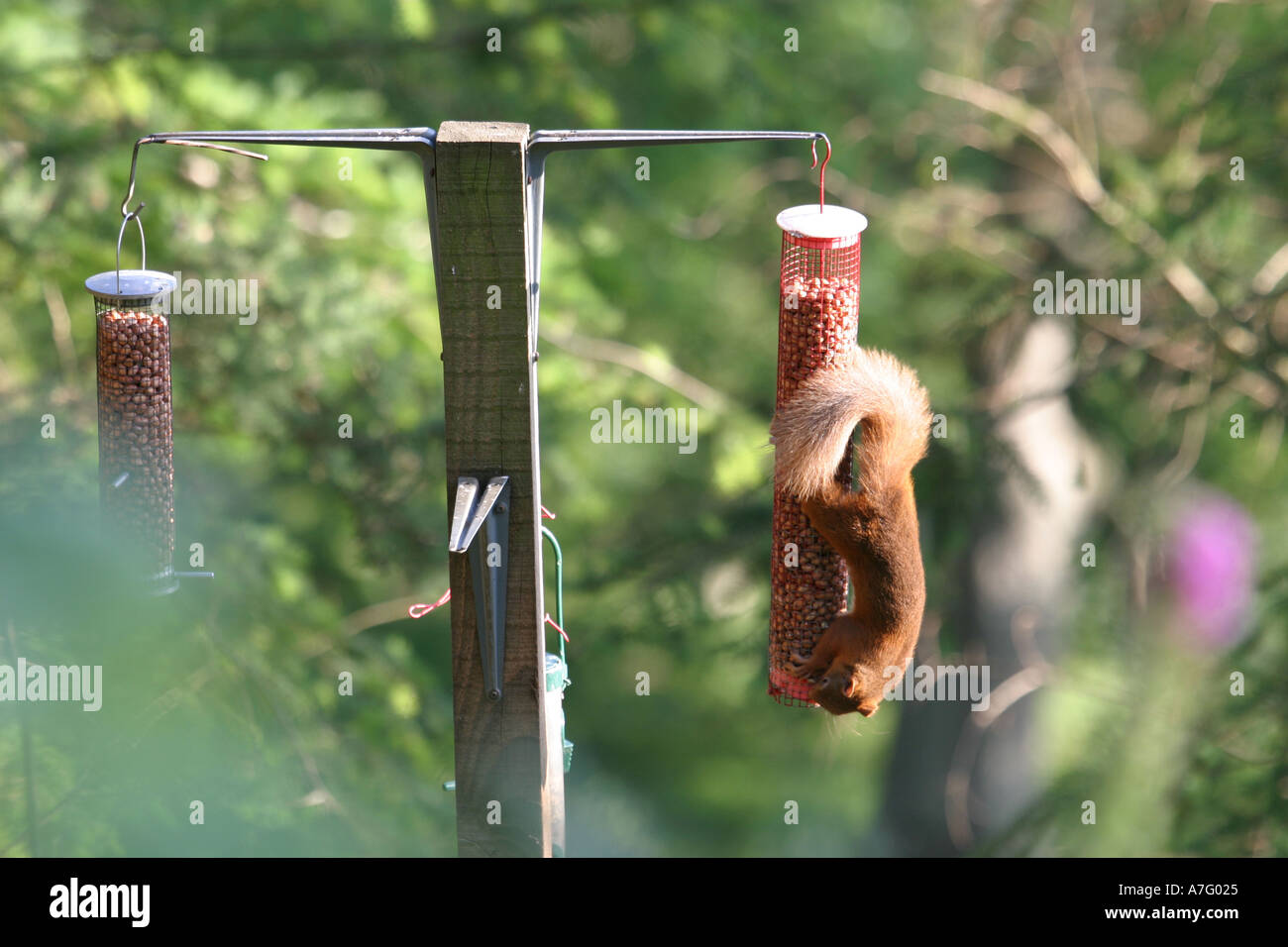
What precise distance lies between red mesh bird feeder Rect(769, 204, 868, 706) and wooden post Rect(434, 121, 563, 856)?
2.44ft

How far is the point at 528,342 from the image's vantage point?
2.62 metres

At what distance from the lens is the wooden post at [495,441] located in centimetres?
254

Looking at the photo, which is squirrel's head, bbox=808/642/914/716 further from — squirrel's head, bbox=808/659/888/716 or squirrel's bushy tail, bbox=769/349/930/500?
squirrel's bushy tail, bbox=769/349/930/500

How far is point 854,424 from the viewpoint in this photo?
2922mm

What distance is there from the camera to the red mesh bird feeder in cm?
317

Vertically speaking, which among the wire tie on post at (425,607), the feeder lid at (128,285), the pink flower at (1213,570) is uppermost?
the feeder lid at (128,285)

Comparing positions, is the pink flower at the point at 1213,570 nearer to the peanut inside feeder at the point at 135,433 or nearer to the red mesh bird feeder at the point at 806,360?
the red mesh bird feeder at the point at 806,360

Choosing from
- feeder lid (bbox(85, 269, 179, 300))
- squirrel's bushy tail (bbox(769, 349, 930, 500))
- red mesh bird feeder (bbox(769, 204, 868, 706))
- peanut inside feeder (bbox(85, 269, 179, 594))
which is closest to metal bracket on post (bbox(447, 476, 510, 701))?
squirrel's bushy tail (bbox(769, 349, 930, 500))

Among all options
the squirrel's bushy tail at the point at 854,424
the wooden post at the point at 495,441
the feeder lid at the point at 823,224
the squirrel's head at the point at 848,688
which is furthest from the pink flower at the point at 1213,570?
the wooden post at the point at 495,441

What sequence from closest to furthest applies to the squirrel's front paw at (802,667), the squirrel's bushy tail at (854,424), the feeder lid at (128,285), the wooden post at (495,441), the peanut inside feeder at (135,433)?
the wooden post at (495,441), the squirrel's bushy tail at (854,424), the feeder lid at (128,285), the squirrel's front paw at (802,667), the peanut inside feeder at (135,433)

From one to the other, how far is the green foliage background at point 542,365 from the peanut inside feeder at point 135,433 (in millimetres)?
1224

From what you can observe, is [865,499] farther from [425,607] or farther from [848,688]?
[425,607]

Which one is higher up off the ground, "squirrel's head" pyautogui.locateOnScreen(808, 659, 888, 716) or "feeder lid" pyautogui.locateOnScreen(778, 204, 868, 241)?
"feeder lid" pyautogui.locateOnScreen(778, 204, 868, 241)

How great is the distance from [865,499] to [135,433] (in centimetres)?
200
